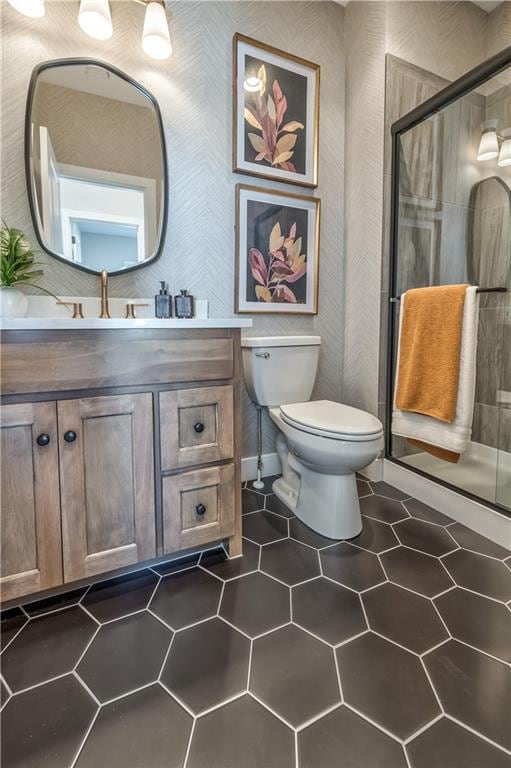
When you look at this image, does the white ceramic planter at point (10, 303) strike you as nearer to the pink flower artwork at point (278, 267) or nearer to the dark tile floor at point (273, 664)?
the dark tile floor at point (273, 664)

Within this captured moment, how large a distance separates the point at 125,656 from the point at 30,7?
7.03 feet

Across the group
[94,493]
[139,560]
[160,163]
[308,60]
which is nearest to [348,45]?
[308,60]

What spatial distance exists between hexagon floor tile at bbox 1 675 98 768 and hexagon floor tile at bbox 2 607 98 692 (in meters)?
0.04

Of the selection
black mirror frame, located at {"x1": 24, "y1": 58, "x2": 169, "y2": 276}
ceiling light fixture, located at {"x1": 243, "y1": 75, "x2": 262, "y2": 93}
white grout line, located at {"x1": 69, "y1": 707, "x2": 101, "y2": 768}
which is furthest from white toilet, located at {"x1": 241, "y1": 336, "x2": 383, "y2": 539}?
ceiling light fixture, located at {"x1": 243, "y1": 75, "x2": 262, "y2": 93}

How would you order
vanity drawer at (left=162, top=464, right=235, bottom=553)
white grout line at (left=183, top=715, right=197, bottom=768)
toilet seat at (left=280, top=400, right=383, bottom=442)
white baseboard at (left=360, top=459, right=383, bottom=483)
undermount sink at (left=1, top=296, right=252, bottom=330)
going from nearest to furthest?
white grout line at (left=183, top=715, right=197, bottom=768) < undermount sink at (left=1, top=296, right=252, bottom=330) < vanity drawer at (left=162, top=464, right=235, bottom=553) < toilet seat at (left=280, top=400, right=383, bottom=442) < white baseboard at (left=360, top=459, right=383, bottom=483)

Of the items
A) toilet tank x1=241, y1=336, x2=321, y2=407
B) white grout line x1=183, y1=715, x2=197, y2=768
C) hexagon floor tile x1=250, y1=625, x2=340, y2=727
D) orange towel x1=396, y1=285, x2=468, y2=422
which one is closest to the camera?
white grout line x1=183, y1=715, x2=197, y2=768

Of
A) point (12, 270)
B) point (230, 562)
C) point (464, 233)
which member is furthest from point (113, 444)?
point (464, 233)

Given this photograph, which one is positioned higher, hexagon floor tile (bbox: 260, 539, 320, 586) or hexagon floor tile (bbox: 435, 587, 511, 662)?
hexagon floor tile (bbox: 260, 539, 320, 586)

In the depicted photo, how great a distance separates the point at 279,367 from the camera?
1.76 m

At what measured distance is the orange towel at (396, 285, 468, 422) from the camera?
145 centimetres

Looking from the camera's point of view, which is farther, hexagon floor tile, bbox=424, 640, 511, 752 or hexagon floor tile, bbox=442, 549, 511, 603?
hexagon floor tile, bbox=442, 549, 511, 603

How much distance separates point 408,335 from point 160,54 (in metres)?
1.57

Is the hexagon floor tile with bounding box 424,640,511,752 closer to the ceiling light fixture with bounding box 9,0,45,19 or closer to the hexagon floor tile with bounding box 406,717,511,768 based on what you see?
the hexagon floor tile with bounding box 406,717,511,768

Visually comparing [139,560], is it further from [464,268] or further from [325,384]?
[464,268]
